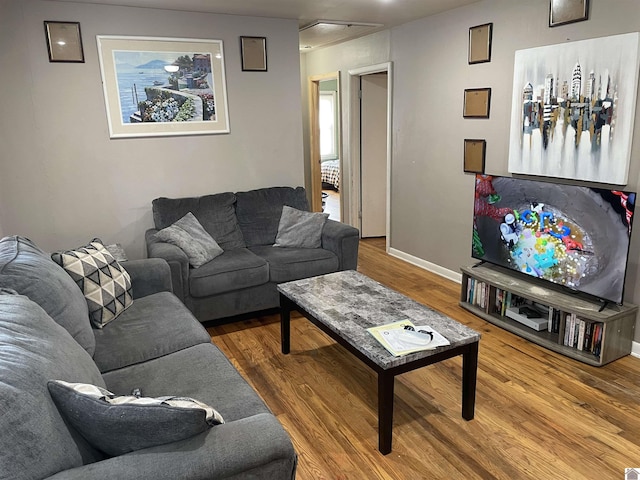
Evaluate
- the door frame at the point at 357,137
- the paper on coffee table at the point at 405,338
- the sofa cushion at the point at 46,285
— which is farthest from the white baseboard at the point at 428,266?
the sofa cushion at the point at 46,285

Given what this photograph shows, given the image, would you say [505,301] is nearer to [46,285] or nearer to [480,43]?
[480,43]

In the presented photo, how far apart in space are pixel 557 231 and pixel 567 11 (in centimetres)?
141

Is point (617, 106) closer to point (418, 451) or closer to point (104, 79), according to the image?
point (418, 451)

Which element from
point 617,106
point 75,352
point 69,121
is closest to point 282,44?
point 69,121

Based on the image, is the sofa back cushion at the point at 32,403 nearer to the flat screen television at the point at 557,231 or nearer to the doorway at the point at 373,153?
the flat screen television at the point at 557,231

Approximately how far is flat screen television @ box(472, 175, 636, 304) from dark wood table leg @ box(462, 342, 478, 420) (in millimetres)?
1122

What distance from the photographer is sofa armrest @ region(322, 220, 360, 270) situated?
373 cm

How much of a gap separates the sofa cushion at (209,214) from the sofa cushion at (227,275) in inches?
12.2

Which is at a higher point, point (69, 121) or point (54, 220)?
point (69, 121)

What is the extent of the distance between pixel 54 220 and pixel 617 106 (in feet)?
13.1

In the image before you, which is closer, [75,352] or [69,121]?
[75,352]

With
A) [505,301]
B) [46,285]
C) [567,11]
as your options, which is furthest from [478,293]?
[46,285]

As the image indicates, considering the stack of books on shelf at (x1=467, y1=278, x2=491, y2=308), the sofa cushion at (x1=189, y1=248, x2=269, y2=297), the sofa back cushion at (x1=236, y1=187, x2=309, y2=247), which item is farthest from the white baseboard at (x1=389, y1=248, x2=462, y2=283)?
the sofa cushion at (x1=189, y1=248, x2=269, y2=297)

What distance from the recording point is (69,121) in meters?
3.62
